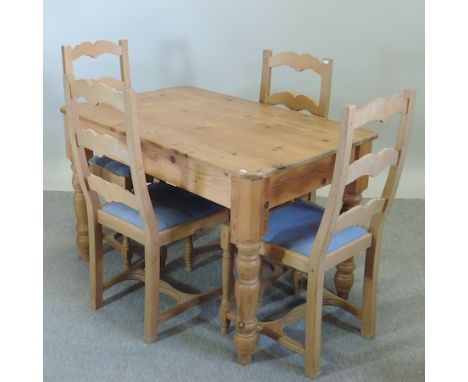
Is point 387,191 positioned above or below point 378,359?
above

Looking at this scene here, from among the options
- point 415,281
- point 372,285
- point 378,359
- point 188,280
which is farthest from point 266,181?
point 415,281

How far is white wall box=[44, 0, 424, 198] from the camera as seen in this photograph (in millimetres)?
3580

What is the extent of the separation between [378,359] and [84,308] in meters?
1.20

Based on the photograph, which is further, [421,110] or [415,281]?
[421,110]

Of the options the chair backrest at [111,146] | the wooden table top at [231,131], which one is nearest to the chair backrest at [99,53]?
the wooden table top at [231,131]

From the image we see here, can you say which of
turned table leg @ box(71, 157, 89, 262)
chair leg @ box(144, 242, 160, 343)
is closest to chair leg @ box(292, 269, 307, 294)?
chair leg @ box(144, 242, 160, 343)

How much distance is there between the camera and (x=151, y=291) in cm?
224

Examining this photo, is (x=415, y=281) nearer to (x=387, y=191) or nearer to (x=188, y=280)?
(x=387, y=191)

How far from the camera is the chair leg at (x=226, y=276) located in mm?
2162

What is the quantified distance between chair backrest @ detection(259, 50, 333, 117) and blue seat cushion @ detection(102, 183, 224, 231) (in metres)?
0.69

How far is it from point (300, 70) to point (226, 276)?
1.05m

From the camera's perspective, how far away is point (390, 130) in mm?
Result: 3859

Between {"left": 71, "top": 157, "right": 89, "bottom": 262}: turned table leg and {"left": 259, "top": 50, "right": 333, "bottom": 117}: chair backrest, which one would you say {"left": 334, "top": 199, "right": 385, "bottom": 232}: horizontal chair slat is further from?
{"left": 71, "top": 157, "right": 89, "bottom": 262}: turned table leg

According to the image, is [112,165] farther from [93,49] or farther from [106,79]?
[93,49]
